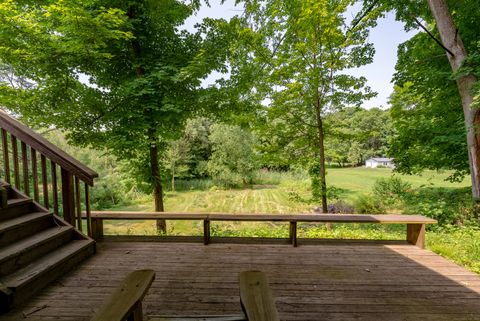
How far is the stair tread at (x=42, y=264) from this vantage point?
6.69 ft

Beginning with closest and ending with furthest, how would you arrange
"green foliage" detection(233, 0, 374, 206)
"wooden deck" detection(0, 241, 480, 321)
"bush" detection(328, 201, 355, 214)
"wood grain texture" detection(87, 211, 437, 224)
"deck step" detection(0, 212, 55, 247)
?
"wooden deck" detection(0, 241, 480, 321) → "deck step" detection(0, 212, 55, 247) → "wood grain texture" detection(87, 211, 437, 224) → "green foliage" detection(233, 0, 374, 206) → "bush" detection(328, 201, 355, 214)

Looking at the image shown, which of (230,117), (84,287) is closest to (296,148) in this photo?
Result: (230,117)

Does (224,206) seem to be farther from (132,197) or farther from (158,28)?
(158,28)

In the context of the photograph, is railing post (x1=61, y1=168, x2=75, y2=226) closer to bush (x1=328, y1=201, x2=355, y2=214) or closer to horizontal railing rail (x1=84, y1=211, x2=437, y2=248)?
horizontal railing rail (x1=84, y1=211, x2=437, y2=248)

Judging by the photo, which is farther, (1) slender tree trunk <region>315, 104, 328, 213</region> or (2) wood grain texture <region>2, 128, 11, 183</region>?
(1) slender tree trunk <region>315, 104, 328, 213</region>

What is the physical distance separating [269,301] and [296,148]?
215 inches

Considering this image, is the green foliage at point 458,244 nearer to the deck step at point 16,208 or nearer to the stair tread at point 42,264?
the stair tread at point 42,264

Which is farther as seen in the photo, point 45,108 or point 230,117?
point 230,117

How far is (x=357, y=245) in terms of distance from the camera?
3.46m

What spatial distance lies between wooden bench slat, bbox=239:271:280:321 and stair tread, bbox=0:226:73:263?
2.23 m

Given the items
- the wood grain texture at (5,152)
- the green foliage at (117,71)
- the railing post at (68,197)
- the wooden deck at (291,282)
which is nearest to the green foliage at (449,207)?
the wooden deck at (291,282)

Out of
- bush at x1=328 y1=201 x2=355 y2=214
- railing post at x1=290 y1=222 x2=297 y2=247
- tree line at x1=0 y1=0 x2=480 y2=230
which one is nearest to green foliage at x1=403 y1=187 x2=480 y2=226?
tree line at x1=0 y1=0 x2=480 y2=230

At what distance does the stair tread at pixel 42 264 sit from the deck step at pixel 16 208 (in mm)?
632

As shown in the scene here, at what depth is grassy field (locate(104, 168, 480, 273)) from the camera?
398 centimetres
